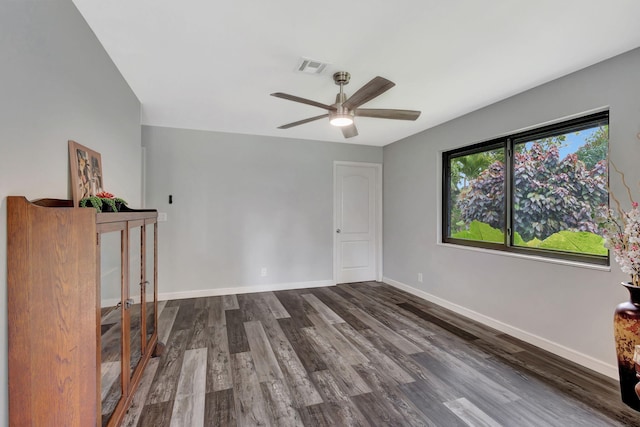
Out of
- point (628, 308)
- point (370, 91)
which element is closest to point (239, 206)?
point (370, 91)

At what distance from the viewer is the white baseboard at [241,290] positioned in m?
4.08

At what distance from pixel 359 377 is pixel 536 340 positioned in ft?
5.85

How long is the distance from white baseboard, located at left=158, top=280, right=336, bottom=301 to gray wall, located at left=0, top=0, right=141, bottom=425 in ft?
7.94

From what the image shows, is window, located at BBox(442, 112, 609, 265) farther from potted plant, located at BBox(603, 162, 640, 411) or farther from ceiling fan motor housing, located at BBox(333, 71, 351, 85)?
ceiling fan motor housing, located at BBox(333, 71, 351, 85)

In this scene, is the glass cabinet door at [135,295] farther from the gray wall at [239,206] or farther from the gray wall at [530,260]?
the gray wall at [530,260]

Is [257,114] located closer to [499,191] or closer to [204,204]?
[204,204]

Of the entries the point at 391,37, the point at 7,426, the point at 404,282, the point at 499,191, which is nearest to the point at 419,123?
the point at 499,191

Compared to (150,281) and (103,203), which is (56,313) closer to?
(103,203)

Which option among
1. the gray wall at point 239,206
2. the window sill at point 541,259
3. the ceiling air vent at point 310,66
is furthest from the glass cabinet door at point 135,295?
the window sill at point 541,259

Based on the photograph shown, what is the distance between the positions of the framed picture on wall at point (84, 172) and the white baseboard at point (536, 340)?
3726 millimetres

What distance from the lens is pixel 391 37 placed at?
1.95 meters

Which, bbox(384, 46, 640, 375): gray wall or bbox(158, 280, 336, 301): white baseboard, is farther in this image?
bbox(158, 280, 336, 301): white baseboard

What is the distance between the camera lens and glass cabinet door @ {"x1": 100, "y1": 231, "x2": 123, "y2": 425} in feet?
4.47

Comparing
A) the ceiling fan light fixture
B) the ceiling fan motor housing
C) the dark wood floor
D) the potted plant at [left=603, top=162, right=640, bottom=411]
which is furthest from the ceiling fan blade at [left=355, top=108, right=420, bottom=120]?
the dark wood floor
